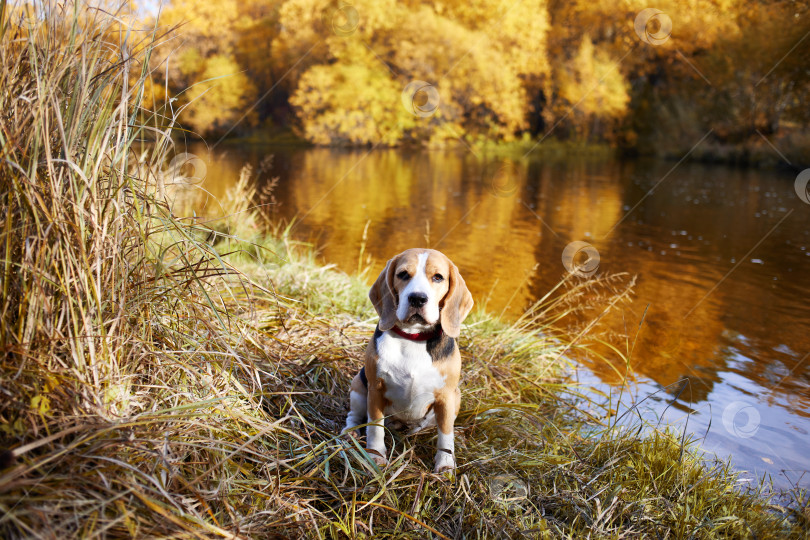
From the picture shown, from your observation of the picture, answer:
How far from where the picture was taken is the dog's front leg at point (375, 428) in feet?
8.11

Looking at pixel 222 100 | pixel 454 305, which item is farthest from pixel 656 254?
pixel 222 100

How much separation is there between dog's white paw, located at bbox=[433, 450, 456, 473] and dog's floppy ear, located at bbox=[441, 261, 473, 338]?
0.56 meters

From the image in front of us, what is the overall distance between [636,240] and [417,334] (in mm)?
8225

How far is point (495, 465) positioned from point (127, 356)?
1704 millimetres

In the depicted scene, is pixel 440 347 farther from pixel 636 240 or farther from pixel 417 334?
pixel 636 240

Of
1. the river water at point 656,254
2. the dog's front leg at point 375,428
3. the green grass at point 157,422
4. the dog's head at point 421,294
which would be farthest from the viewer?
the river water at point 656,254

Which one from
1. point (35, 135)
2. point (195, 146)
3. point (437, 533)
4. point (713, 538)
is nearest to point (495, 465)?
point (437, 533)

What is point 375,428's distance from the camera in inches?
98.8

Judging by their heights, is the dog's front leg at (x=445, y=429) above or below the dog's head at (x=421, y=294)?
below

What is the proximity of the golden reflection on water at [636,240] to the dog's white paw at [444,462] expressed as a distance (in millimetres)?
1694

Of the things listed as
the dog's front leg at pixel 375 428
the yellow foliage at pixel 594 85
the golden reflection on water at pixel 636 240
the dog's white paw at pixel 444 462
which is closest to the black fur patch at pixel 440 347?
the dog's front leg at pixel 375 428

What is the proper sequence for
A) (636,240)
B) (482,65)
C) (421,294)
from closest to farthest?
(421,294) → (636,240) → (482,65)

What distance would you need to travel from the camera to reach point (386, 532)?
2.16 meters

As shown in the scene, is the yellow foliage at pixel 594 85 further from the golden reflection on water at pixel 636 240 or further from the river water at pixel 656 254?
the golden reflection on water at pixel 636 240
